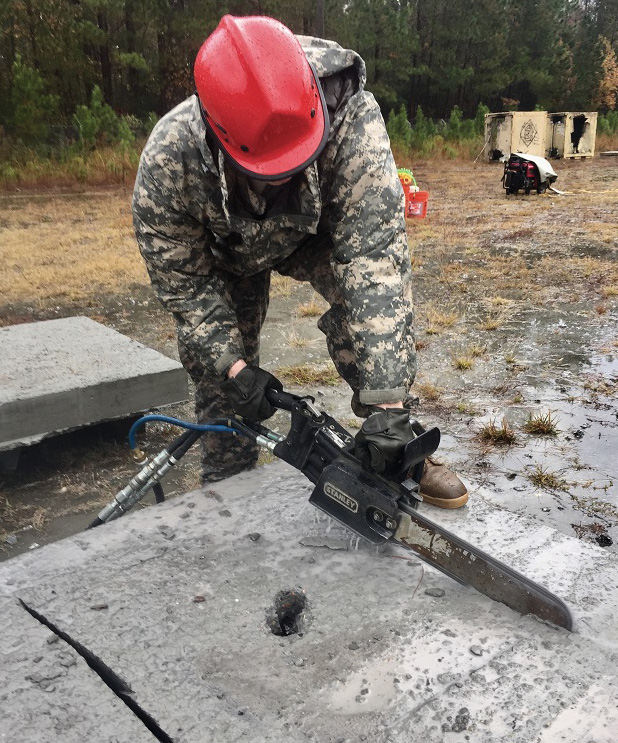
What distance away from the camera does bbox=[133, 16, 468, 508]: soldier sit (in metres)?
1.72

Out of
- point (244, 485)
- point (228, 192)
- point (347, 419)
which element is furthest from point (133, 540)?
point (347, 419)

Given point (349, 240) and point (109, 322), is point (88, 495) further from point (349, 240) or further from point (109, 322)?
point (109, 322)

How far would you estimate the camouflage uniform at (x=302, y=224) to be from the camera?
6.23 ft

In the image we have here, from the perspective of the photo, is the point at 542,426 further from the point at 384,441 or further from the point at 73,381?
the point at 73,381

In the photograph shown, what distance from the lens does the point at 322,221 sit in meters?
2.22

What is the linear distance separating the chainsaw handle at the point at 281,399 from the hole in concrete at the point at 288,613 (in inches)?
18.6

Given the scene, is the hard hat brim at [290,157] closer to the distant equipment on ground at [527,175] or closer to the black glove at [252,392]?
the black glove at [252,392]

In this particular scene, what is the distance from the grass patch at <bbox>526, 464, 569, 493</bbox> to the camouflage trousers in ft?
3.19

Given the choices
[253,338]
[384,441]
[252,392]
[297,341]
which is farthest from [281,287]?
[384,441]

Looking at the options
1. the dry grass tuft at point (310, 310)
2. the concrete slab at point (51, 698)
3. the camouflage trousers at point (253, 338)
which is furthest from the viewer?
the dry grass tuft at point (310, 310)

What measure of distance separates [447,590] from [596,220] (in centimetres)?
878

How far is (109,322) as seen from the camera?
5.30 metres

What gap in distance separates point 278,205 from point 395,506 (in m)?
0.96

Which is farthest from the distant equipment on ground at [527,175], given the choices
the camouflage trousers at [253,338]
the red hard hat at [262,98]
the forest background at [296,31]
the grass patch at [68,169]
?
the red hard hat at [262,98]
